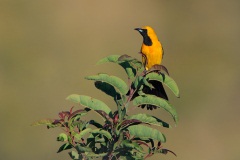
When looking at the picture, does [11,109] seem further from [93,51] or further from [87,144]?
[87,144]

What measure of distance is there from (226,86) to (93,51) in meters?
4.36

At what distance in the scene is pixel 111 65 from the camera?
24.5 meters

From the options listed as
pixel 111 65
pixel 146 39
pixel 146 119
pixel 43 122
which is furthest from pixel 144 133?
pixel 111 65

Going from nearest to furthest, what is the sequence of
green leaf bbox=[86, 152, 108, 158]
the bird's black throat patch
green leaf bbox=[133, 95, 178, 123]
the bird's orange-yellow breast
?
green leaf bbox=[86, 152, 108, 158]
green leaf bbox=[133, 95, 178, 123]
the bird's orange-yellow breast
the bird's black throat patch

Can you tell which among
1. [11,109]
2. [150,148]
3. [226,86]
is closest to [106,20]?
[226,86]

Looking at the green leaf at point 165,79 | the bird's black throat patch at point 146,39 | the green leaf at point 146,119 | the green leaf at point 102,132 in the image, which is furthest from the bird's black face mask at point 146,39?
the green leaf at point 102,132

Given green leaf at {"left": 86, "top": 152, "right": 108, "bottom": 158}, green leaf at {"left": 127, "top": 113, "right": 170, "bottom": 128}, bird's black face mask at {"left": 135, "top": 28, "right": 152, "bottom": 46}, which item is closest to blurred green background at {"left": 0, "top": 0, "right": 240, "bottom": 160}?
bird's black face mask at {"left": 135, "top": 28, "right": 152, "bottom": 46}

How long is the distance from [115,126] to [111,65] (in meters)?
20.7

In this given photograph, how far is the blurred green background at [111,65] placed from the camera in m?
20.5

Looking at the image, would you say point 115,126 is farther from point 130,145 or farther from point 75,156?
point 75,156

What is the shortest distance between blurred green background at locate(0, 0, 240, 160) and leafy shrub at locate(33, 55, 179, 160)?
14058 millimetres

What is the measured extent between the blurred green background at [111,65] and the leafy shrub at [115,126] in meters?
14.1

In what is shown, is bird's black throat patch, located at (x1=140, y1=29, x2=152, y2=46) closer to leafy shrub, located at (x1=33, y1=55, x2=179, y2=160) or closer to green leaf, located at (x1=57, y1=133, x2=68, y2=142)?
leafy shrub, located at (x1=33, y1=55, x2=179, y2=160)

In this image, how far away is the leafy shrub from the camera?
372 cm
